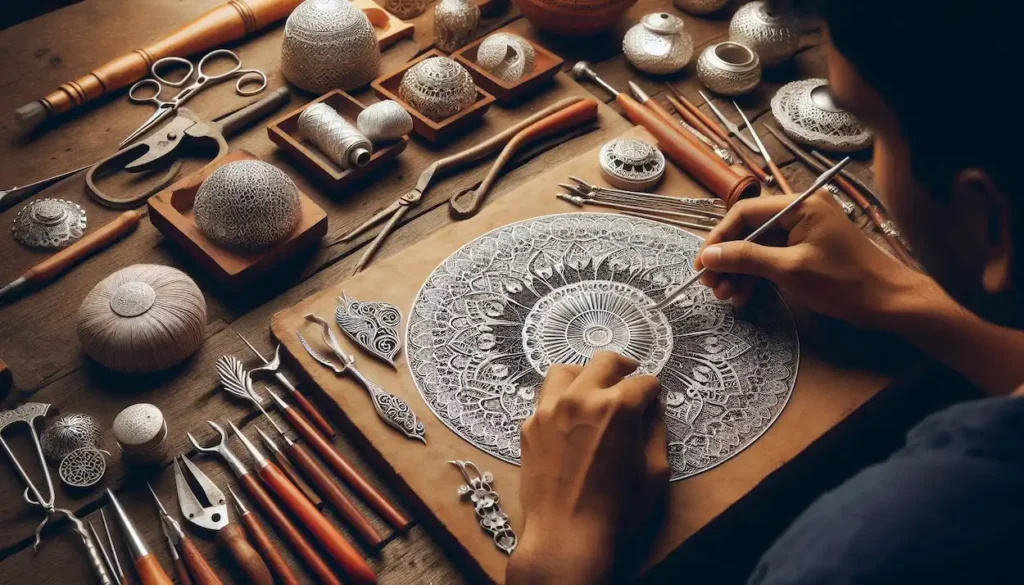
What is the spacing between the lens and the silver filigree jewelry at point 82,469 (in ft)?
3.88

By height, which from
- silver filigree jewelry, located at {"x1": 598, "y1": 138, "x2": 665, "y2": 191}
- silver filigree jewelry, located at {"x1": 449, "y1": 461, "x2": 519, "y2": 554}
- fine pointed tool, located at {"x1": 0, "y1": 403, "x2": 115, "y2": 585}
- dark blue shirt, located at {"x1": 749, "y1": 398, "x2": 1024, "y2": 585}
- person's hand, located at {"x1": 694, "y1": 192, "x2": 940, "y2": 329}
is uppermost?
dark blue shirt, located at {"x1": 749, "y1": 398, "x2": 1024, "y2": 585}

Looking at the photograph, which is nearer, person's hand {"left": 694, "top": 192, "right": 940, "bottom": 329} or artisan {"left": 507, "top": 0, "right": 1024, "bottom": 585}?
artisan {"left": 507, "top": 0, "right": 1024, "bottom": 585}

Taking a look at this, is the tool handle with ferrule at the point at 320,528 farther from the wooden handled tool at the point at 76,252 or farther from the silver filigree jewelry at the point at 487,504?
the wooden handled tool at the point at 76,252

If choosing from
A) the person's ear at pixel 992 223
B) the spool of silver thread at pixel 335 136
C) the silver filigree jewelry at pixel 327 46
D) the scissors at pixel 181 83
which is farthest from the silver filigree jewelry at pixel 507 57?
the person's ear at pixel 992 223

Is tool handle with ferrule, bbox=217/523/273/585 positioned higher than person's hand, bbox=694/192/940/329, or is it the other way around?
person's hand, bbox=694/192/940/329

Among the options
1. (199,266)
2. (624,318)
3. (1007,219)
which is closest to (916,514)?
(1007,219)

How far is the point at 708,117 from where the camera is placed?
1.79 m

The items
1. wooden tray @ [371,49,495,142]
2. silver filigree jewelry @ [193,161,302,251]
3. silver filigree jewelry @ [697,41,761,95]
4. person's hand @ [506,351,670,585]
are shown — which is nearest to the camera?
person's hand @ [506,351,670,585]

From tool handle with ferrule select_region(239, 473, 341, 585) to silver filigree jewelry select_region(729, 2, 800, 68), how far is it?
1316mm

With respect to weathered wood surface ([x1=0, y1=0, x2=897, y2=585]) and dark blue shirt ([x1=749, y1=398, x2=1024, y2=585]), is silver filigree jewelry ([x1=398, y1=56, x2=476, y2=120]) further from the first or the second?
dark blue shirt ([x1=749, y1=398, x2=1024, y2=585])

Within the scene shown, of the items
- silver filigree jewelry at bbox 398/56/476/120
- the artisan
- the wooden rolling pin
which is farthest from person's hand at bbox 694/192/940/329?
the wooden rolling pin

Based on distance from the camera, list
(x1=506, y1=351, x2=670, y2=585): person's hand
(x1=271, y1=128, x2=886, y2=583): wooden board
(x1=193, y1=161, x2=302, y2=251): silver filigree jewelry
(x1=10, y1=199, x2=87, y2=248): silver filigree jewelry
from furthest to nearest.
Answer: (x1=10, y1=199, x2=87, y2=248): silver filigree jewelry, (x1=193, y1=161, x2=302, y2=251): silver filigree jewelry, (x1=271, y1=128, x2=886, y2=583): wooden board, (x1=506, y1=351, x2=670, y2=585): person's hand

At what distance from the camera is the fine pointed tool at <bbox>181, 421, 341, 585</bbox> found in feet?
3.63

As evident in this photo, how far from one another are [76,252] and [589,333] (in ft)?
2.76
